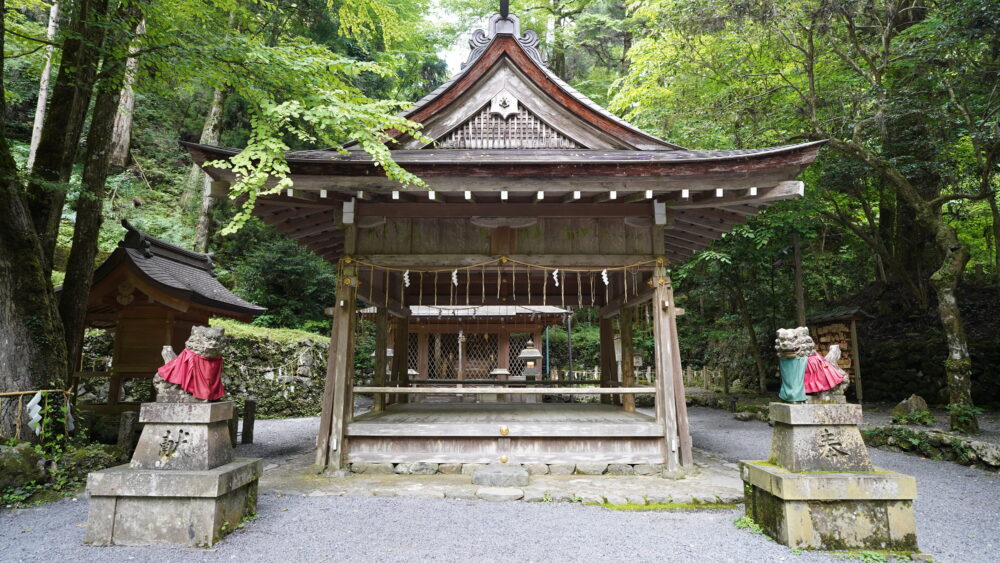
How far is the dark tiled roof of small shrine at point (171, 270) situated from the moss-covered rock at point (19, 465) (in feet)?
8.20

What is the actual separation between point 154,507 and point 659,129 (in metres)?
12.7

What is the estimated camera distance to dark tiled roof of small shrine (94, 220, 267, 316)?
732 centimetres

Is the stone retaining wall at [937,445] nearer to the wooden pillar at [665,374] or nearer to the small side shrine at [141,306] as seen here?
the wooden pillar at [665,374]

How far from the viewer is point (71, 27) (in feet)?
22.3

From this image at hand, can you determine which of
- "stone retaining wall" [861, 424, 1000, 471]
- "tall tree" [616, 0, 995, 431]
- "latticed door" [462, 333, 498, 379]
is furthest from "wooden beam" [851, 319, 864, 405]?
"latticed door" [462, 333, 498, 379]

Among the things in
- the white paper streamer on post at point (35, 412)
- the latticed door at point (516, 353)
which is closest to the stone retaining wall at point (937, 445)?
the latticed door at point (516, 353)

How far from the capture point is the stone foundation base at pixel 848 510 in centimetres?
388

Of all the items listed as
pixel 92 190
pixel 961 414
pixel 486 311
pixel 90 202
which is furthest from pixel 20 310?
pixel 961 414

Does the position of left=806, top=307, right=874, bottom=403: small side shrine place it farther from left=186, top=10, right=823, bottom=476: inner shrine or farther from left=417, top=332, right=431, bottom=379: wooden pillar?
left=417, top=332, right=431, bottom=379: wooden pillar

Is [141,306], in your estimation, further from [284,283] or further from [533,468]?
[284,283]

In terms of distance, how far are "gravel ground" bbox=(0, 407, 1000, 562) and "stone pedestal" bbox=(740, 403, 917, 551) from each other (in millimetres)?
216

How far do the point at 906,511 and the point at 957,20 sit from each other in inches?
337

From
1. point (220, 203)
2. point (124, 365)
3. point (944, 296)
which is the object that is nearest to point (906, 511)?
point (944, 296)

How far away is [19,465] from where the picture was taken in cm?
535
